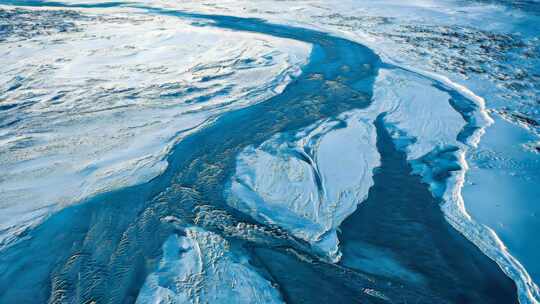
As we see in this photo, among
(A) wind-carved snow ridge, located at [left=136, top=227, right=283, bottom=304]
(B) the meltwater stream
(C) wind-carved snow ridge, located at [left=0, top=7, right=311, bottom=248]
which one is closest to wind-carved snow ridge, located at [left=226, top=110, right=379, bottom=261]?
(B) the meltwater stream

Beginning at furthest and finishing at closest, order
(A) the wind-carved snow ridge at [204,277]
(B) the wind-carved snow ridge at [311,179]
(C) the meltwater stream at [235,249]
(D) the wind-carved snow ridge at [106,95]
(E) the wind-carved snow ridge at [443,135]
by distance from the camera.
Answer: (D) the wind-carved snow ridge at [106,95]
(B) the wind-carved snow ridge at [311,179]
(E) the wind-carved snow ridge at [443,135]
(C) the meltwater stream at [235,249]
(A) the wind-carved snow ridge at [204,277]

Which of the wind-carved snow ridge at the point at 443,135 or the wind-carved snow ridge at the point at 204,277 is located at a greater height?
the wind-carved snow ridge at the point at 443,135

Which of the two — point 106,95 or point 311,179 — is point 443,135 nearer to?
point 311,179

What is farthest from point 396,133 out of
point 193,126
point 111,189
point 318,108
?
point 111,189

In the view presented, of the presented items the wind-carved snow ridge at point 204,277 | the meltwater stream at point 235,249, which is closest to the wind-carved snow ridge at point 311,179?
the meltwater stream at point 235,249

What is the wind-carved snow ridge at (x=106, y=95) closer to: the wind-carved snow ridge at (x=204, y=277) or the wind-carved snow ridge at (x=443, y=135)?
the wind-carved snow ridge at (x=204, y=277)

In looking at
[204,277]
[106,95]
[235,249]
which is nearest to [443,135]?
[235,249]

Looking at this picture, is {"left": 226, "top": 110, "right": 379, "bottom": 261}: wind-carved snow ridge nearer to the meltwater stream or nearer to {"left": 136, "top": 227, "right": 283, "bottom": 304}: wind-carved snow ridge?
the meltwater stream

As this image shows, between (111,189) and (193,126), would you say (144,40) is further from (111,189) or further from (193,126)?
(111,189)
